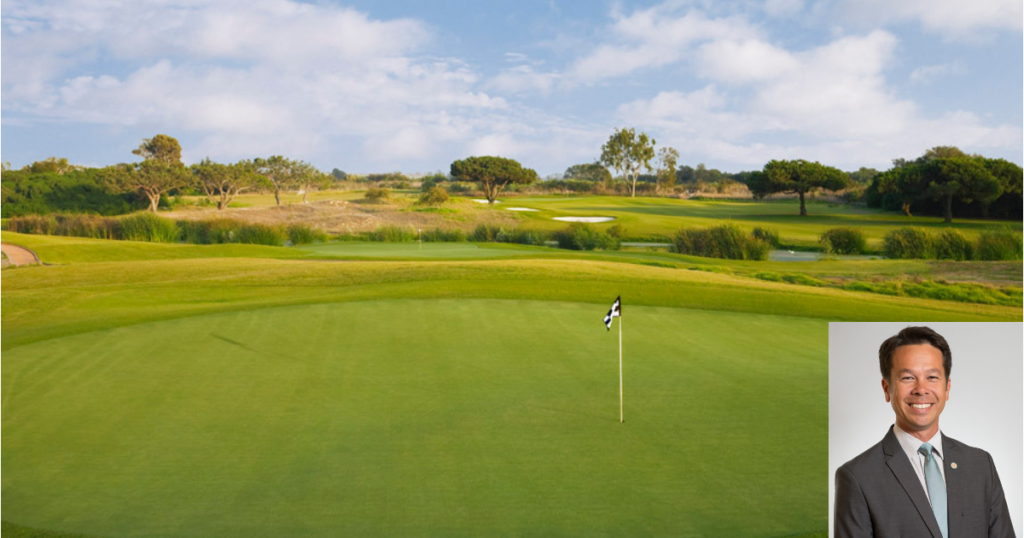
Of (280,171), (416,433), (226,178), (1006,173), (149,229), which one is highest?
(280,171)

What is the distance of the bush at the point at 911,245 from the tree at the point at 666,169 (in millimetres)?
5678

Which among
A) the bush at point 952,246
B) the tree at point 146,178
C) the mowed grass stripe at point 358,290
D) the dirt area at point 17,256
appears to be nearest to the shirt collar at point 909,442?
the mowed grass stripe at point 358,290

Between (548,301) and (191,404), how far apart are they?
595 centimetres

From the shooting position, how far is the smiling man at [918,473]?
2.19 m

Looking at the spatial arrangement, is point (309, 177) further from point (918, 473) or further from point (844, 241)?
point (918, 473)

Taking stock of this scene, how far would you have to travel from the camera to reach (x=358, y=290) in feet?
44.2

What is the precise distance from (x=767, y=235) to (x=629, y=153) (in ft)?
14.0

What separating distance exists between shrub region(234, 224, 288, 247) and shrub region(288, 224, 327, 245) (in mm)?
276

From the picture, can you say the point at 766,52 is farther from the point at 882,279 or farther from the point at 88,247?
the point at 88,247

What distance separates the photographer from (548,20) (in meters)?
20.6

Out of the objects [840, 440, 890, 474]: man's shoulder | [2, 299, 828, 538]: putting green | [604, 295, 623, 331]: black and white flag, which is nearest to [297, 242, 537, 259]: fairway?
[2, 299, 828, 538]: putting green

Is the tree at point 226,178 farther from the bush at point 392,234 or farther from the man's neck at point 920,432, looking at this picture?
the man's neck at point 920,432

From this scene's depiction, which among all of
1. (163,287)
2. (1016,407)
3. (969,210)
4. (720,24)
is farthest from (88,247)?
(969,210)

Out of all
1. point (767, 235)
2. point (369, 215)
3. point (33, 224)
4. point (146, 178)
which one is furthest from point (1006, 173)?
point (33, 224)
